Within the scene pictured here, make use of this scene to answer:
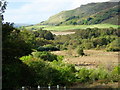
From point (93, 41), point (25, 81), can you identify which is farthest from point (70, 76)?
point (93, 41)

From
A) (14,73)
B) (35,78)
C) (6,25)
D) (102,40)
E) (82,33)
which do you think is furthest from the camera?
(82,33)

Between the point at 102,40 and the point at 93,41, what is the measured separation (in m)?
2.91

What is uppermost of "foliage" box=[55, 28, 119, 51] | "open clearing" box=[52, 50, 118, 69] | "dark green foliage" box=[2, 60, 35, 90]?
"dark green foliage" box=[2, 60, 35, 90]

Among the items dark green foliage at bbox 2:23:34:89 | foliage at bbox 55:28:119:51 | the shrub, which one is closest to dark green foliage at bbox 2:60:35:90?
dark green foliage at bbox 2:23:34:89

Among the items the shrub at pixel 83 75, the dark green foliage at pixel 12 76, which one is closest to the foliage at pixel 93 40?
the shrub at pixel 83 75

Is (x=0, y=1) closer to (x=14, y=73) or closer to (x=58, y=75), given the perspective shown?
(x=14, y=73)

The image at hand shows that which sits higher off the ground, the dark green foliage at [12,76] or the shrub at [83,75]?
the dark green foliage at [12,76]

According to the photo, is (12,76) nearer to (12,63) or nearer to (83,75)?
(12,63)

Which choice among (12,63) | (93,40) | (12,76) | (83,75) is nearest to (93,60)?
(83,75)

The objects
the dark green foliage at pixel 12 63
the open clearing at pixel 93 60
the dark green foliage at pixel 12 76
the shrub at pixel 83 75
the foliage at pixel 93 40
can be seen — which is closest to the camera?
the dark green foliage at pixel 12 76

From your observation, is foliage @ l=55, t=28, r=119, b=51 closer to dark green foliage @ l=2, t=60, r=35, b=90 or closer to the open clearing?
the open clearing

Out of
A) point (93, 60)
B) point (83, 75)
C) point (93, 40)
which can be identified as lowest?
point (93, 60)

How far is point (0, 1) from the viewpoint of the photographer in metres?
15.1

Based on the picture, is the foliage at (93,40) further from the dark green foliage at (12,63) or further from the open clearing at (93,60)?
→ the dark green foliage at (12,63)
